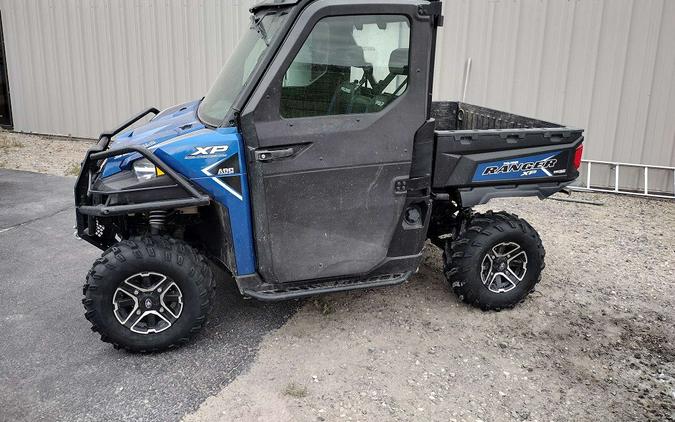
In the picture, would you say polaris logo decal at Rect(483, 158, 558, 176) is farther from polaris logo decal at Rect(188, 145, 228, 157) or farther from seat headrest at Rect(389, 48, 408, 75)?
polaris logo decal at Rect(188, 145, 228, 157)

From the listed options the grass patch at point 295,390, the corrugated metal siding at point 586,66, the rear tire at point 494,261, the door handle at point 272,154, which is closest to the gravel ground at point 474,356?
the grass patch at point 295,390

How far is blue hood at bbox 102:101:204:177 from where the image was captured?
352 cm

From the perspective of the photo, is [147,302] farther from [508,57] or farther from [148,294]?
[508,57]

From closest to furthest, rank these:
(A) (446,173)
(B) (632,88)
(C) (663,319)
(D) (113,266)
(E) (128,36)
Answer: (D) (113,266) → (A) (446,173) → (C) (663,319) → (B) (632,88) → (E) (128,36)

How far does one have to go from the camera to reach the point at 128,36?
382 inches

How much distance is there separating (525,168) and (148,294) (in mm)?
2662

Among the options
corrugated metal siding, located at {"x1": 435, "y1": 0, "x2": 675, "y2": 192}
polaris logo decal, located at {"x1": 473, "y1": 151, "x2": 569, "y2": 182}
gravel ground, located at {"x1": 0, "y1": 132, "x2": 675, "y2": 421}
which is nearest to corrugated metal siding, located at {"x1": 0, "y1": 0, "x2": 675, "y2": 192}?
corrugated metal siding, located at {"x1": 435, "y1": 0, "x2": 675, "y2": 192}

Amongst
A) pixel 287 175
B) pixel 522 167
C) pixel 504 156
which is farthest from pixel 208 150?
pixel 522 167

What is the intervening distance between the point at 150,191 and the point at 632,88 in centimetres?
616

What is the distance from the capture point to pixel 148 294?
3.50 metres

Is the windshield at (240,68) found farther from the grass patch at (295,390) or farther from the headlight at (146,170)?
the grass patch at (295,390)

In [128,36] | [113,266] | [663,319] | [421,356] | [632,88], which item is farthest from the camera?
[128,36]

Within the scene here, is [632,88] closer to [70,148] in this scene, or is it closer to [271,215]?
[271,215]

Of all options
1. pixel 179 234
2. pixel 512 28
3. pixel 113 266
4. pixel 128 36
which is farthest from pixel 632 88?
pixel 128 36
